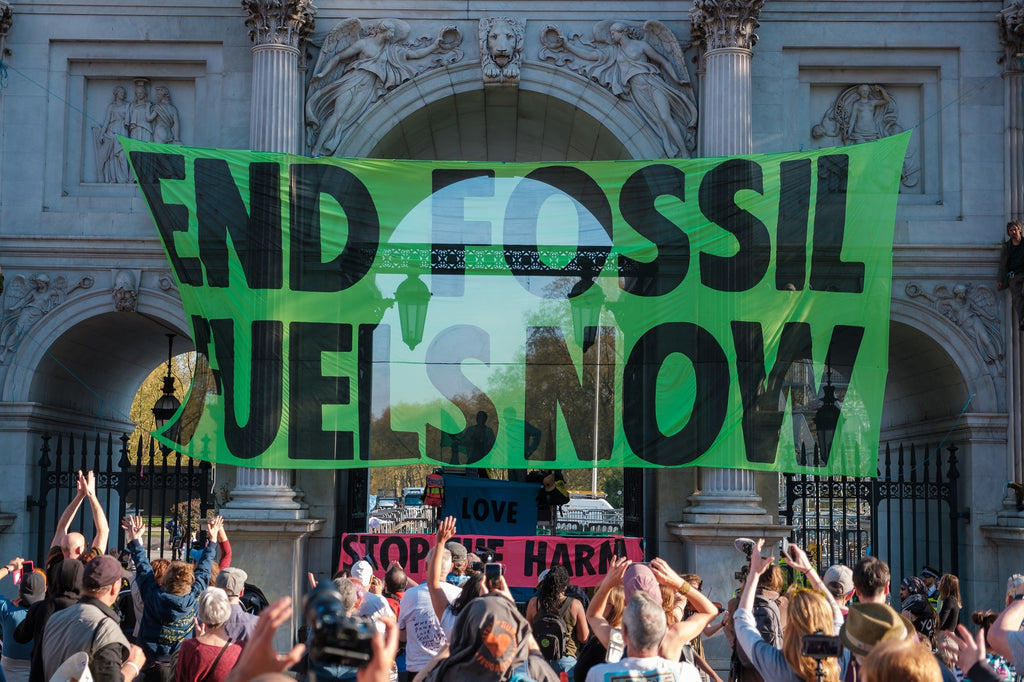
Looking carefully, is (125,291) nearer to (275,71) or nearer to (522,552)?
(275,71)

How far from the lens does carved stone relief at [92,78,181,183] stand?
19.4 m

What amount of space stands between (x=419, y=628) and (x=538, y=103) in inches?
463

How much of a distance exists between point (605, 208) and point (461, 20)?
4.18 metres

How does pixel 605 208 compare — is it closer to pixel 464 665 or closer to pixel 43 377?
pixel 43 377

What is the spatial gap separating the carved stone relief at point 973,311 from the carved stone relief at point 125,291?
468 inches

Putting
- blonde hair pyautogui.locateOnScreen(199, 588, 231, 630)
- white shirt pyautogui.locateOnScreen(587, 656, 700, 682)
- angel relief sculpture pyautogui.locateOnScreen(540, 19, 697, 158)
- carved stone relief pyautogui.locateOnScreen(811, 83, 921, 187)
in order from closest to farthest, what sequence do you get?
white shirt pyautogui.locateOnScreen(587, 656, 700, 682), blonde hair pyautogui.locateOnScreen(199, 588, 231, 630), angel relief sculpture pyautogui.locateOnScreen(540, 19, 697, 158), carved stone relief pyautogui.locateOnScreen(811, 83, 921, 187)

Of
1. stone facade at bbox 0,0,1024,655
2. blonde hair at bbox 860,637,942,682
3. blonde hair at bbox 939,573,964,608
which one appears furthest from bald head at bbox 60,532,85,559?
stone facade at bbox 0,0,1024,655

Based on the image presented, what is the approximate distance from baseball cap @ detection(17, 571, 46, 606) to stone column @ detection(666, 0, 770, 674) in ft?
31.6

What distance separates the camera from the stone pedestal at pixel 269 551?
57.1 feet

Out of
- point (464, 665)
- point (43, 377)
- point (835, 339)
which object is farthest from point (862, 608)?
point (43, 377)

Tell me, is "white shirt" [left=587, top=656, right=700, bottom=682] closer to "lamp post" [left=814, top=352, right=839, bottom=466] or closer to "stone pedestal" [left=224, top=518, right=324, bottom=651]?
"lamp post" [left=814, top=352, right=839, bottom=466]

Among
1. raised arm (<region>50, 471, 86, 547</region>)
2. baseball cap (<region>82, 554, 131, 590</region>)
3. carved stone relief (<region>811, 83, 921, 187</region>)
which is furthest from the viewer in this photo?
carved stone relief (<region>811, 83, 921, 187</region>)

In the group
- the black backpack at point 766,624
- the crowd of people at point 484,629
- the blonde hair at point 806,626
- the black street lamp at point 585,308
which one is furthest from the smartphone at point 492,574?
the black street lamp at point 585,308

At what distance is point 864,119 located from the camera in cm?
1953
